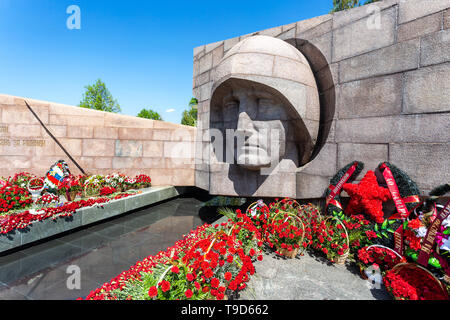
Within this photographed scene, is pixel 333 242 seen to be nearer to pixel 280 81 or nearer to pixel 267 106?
pixel 267 106

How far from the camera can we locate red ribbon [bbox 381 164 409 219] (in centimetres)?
305

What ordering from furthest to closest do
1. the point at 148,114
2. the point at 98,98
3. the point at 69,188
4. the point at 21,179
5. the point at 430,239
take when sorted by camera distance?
the point at 148,114 → the point at 98,98 → the point at 21,179 → the point at 69,188 → the point at 430,239

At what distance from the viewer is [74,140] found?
7.69 meters

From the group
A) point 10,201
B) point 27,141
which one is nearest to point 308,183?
point 10,201

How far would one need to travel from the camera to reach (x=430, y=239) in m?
2.35

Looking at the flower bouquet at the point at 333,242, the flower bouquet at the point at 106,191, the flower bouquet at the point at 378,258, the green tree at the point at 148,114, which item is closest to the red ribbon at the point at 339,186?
the flower bouquet at the point at 333,242

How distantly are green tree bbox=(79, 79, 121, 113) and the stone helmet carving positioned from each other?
33.4m

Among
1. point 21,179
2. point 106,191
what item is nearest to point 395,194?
point 106,191

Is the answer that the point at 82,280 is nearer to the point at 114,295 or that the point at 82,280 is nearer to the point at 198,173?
the point at 114,295

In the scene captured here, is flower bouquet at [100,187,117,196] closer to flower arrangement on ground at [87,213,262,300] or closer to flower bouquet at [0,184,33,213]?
flower bouquet at [0,184,33,213]

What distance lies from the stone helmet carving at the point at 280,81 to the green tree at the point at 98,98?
33404 mm

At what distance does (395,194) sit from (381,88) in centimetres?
199

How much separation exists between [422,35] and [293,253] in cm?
427

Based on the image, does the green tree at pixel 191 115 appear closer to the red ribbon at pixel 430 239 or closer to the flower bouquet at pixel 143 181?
the flower bouquet at pixel 143 181
